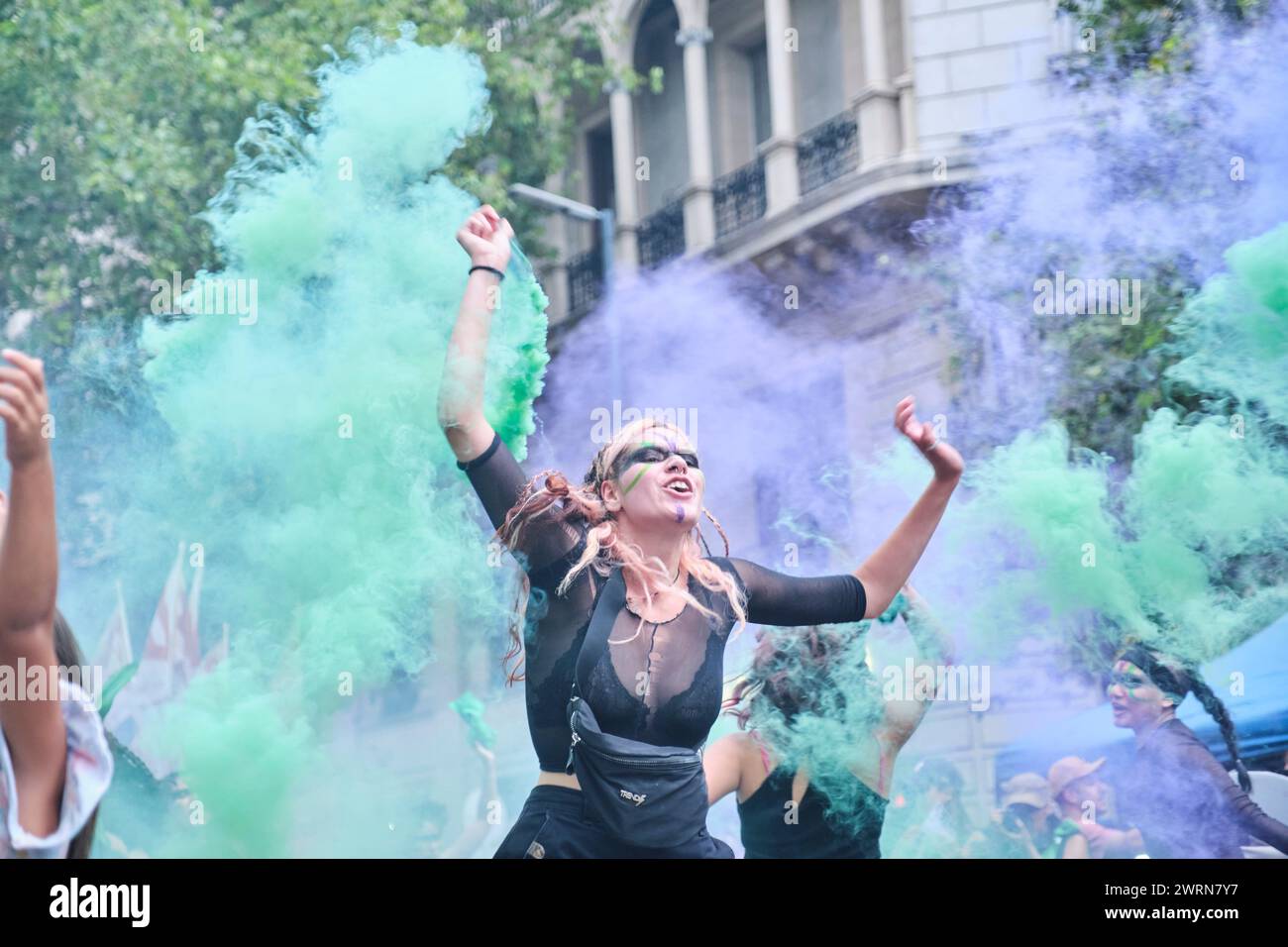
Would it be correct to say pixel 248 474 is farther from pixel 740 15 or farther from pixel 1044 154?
pixel 740 15

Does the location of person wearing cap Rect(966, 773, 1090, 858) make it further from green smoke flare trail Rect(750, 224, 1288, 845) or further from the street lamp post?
the street lamp post

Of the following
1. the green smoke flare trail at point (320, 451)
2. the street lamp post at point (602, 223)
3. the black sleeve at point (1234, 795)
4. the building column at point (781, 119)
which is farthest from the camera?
the building column at point (781, 119)

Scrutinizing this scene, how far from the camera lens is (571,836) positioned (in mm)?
3750

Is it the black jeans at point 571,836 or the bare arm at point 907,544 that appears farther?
the bare arm at point 907,544

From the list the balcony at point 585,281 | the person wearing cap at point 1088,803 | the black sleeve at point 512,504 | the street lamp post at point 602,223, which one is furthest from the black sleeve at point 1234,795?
the balcony at point 585,281

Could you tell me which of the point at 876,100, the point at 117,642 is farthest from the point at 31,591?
the point at 876,100

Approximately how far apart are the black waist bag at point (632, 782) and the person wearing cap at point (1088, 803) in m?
1.43

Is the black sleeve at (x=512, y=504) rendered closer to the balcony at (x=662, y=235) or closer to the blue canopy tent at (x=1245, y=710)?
the blue canopy tent at (x=1245, y=710)

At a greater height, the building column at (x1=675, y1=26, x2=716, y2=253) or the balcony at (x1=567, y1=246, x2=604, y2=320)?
the building column at (x1=675, y1=26, x2=716, y2=253)

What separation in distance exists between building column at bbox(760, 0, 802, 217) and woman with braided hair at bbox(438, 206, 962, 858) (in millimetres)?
4399

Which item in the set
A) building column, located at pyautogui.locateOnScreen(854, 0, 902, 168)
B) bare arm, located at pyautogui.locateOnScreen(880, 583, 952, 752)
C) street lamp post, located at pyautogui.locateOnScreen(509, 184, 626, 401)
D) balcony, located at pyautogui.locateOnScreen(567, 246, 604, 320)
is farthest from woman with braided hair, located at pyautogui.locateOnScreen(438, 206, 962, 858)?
building column, located at pyautogui.locateOnScreen(854, 0, 902, 168)

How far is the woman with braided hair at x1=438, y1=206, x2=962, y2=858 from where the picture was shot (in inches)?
145

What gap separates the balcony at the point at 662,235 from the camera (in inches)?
310
